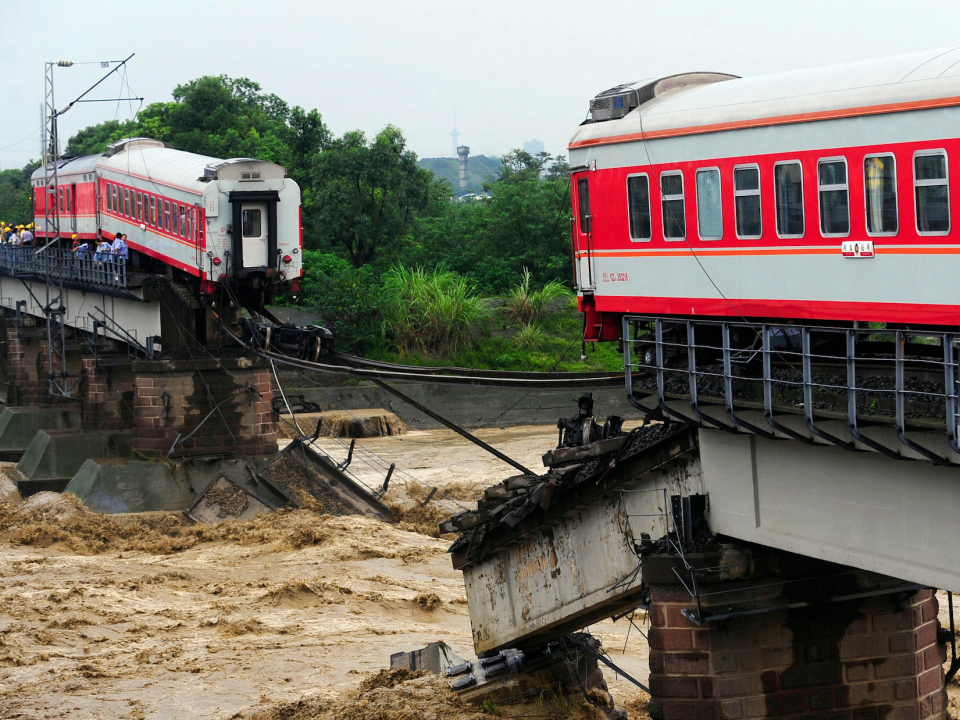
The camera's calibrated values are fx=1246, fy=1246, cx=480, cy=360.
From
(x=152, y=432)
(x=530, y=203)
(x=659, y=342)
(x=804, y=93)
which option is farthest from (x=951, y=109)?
(x=530, y=203)

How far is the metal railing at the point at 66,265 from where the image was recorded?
111ft

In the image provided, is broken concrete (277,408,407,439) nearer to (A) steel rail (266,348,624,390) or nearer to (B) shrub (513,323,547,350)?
(B) shrub (513,323,547,350)

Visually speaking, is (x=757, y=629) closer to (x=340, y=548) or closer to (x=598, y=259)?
(x=598, y=259)

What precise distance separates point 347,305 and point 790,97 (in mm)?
41900

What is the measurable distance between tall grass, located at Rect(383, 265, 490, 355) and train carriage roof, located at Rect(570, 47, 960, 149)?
3873 cm

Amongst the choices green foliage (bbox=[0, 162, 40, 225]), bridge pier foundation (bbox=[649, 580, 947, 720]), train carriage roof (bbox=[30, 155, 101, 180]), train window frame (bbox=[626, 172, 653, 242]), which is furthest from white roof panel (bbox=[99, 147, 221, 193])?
green foliage (bbox=[0, 162, 40, 225])

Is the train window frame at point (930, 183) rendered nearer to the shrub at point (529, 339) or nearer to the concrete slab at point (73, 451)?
the concrete slab at point (73, 451)

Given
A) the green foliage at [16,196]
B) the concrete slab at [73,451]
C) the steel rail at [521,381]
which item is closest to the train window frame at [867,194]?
the steel rail at [521,381]

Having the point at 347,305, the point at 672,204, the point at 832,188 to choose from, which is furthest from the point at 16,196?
the point at 832,188

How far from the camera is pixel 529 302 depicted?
2188 inches

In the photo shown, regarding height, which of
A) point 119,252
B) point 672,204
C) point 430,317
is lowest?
point 430,317

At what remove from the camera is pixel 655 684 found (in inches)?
499

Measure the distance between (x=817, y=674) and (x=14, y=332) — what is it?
135 feet

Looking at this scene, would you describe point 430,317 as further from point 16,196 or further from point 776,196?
point 16,196
